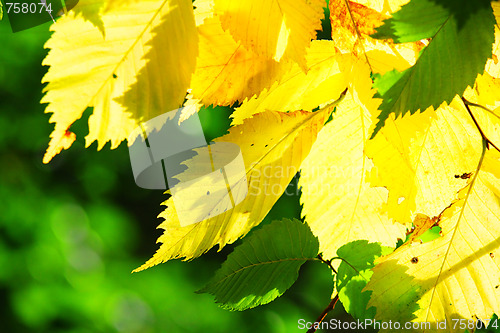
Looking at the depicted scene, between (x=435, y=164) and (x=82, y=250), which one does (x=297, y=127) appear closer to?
(x=435, y=164)

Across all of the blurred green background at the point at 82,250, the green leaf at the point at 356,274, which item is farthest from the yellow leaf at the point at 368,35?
the blurred green background at the point at 82,250

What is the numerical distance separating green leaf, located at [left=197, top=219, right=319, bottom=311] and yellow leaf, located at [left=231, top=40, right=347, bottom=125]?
0.07 m

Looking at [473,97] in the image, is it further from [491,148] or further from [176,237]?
[176,237]

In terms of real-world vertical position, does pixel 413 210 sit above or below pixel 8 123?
above

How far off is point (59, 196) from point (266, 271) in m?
1.31

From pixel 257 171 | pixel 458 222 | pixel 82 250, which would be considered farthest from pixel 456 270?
pixel 82 250

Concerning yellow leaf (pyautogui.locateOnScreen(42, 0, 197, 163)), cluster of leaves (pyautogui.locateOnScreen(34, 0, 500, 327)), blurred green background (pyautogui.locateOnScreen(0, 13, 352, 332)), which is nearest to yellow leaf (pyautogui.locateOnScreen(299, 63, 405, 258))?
cluster of leaves (pyautogui.locateOnScreen(34, 0, 500, 327))

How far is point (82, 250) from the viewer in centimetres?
134

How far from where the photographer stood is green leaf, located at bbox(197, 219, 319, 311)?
0.77 ft

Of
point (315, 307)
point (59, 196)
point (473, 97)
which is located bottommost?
point (315, 307)

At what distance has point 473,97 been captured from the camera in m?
0.23

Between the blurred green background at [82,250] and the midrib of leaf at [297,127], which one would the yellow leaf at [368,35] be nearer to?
the midrib of leaf at [297,127]

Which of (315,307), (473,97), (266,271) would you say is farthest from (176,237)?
(315,307)

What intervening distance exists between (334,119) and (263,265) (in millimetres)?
96
